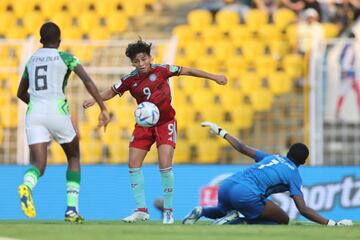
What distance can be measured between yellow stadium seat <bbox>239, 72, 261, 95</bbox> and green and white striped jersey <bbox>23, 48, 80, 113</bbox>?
299 inches

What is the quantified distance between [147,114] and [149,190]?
177 inches

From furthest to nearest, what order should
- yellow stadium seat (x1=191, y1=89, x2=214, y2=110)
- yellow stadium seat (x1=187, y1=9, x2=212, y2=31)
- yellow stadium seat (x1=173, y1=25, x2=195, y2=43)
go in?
1. yellow stadium seat (x1=187, y1=9, x2=212, y2=31)
2. yellow stadium seat (x1=173, y1=25, x2=195, y2=43)
3. yellow stadium seat (x1=191, y1=89, x2=214, y2=110)

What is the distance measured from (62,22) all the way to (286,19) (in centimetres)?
407

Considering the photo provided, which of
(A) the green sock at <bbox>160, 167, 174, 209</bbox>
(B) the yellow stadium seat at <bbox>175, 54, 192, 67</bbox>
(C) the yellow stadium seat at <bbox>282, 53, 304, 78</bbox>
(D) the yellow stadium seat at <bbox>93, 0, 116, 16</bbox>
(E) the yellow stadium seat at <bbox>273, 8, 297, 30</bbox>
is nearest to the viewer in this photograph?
(A) the green sock at <bbox>160, 167, 174, 209</bbox>

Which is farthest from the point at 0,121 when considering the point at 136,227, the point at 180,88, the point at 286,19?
the point at 136,227

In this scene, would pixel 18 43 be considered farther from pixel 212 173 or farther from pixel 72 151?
pixel 72 151

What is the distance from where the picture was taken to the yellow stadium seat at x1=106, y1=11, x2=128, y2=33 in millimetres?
19734

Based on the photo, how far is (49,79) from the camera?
981 cm

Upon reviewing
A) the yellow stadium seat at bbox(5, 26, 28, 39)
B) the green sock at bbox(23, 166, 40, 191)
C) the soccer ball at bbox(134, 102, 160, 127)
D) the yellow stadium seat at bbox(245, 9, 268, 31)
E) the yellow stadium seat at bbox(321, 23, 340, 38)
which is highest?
the yellow stadium seat at bbox(245, 9, 268, 31)

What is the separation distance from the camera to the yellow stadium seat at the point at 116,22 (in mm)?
19734

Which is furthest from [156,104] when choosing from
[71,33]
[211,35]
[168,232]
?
[71,33]

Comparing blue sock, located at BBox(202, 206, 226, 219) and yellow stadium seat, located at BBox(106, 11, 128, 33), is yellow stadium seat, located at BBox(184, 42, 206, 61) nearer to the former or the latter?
yellow stadium seat, located at BBox(106, 11, 128, 33)

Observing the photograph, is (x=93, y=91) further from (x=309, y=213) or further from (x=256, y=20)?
(x=256, y=20)

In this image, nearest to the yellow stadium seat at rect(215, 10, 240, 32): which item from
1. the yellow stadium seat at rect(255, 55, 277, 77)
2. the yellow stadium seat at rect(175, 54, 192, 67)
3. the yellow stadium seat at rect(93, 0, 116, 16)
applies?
the yellow stadium seat at rect(255, 55, 277, 77)
